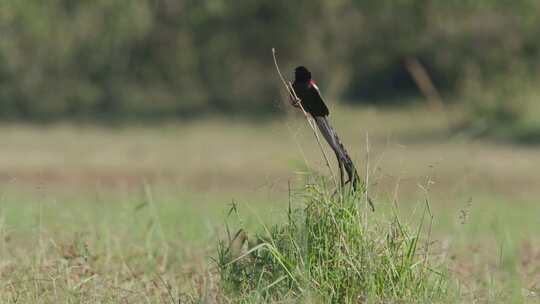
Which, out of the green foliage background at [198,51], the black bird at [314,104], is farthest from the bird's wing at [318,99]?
the green foliage background at [198,51]

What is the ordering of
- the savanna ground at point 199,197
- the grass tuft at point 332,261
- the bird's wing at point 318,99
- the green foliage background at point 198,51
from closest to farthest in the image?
the bird's wing at point 318,99 < the grass tuft at point 332,261 < the savanna ground at point 199,197 < the green foliage background at point 198,51

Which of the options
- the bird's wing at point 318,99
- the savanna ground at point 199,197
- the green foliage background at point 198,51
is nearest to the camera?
the bird's wing at point 318,99

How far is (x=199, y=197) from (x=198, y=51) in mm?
18286

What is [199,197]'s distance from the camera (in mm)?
15047

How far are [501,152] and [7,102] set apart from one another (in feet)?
49.4

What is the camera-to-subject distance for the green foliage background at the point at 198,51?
31.6m

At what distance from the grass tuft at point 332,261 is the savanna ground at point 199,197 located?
0.14 metres

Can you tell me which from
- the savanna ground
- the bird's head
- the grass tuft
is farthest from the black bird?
the grass tuft

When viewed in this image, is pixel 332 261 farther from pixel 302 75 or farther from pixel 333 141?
pixel 302 75

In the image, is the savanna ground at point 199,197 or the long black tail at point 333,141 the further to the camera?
the savanna ground at point 199,197

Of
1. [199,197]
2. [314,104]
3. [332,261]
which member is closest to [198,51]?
[199,197]

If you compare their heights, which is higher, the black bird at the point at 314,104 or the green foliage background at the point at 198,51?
the black bird at the point at 314,104

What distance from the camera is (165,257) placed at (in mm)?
6504

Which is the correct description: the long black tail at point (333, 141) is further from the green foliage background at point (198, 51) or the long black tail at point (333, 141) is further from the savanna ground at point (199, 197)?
the green foliage background at point (198, 51)
